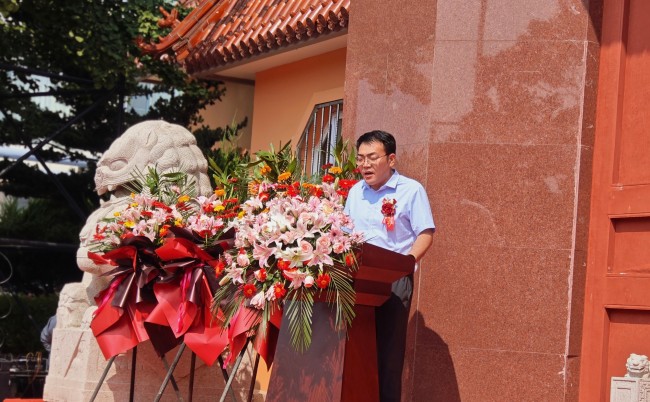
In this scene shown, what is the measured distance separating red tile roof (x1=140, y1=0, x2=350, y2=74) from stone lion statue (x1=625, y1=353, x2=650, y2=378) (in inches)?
170

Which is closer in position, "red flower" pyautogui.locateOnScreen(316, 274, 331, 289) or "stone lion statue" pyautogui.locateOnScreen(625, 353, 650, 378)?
"red flower" pyautogui.locateOnScreen(316, 274, 331, 289)

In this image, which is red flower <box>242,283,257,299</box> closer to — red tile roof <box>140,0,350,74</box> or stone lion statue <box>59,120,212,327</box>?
stone lion statue <box>59,120,212,327</box>

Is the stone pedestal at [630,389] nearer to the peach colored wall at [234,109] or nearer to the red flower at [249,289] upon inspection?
the red flower at [249,289]

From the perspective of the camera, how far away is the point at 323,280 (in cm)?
535

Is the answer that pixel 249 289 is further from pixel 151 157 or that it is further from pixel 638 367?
pixel 151 157

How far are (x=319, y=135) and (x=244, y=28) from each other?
4.39ft

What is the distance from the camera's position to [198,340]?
7.48m

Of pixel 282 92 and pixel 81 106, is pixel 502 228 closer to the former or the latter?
pixel 282 92

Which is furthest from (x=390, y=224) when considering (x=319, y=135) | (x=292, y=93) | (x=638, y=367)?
(x=292, y=93)

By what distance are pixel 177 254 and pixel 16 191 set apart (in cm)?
1075

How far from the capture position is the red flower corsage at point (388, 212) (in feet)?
20.1

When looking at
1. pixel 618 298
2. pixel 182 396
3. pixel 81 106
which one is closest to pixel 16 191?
pixel 81 106

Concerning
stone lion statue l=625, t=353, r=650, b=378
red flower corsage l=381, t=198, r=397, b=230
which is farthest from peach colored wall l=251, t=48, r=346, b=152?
stone lion statue l=625, t=353, r=650, b=378

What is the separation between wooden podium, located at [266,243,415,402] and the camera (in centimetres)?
548
